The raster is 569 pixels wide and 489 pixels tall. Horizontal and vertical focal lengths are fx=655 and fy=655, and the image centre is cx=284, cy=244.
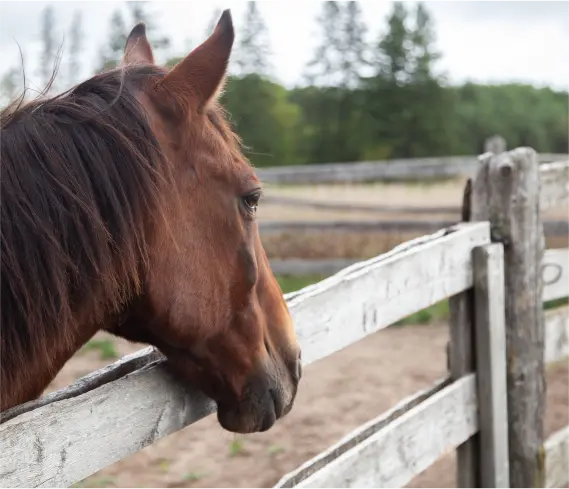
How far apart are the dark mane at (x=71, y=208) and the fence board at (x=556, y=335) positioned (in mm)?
2079

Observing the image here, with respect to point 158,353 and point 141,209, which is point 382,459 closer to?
point 158,353

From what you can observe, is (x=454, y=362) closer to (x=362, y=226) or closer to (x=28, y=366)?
(x=28, y=366)

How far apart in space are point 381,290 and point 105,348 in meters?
4.18

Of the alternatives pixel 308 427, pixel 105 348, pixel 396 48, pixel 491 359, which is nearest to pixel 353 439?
pixel 491 359

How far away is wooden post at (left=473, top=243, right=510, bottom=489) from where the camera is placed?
93.9 inches

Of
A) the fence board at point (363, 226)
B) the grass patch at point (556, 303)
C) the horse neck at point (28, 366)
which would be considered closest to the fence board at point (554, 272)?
the horse neck at point (28, 366)

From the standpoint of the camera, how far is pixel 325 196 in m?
15.8

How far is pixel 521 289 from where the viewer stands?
251 centimetres

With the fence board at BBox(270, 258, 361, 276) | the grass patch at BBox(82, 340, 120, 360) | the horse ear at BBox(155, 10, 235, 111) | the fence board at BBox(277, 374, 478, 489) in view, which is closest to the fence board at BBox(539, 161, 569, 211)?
the fence board at BBox(277, 374, 478, 489)

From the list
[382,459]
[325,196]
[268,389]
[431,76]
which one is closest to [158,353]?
[268,389]

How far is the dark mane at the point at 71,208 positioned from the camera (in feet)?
3.90

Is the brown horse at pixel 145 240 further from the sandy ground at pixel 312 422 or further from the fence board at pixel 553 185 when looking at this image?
the sandy ground at pixel 312 422

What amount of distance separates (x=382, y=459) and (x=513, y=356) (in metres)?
0.83

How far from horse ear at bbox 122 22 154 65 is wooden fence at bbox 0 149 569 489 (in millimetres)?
764
